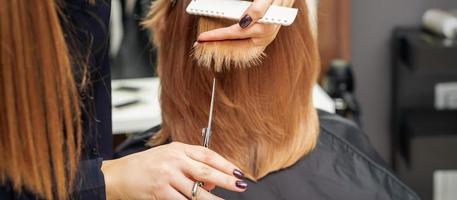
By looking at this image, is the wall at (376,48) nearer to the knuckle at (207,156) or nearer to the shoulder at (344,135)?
the shoulder at (344,135)

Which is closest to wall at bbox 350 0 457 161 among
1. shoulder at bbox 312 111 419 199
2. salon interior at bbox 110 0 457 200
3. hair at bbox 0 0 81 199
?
salon interior at bbox 110 0 457 200

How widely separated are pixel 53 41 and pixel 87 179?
214 millimetres

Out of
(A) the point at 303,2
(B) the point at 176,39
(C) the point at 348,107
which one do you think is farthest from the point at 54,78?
(C) the point at 348,107

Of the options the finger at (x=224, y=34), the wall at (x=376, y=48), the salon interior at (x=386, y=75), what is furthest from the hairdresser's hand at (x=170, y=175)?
the wall at (x=376, y=48)

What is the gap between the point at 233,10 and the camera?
1.07 metres

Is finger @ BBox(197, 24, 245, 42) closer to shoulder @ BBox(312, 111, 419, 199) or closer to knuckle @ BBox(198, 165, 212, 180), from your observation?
knuckle @ BBox(198, 165, 212, 180)

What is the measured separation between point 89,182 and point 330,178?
55cm

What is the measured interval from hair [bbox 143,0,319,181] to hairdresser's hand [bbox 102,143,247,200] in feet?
0.99

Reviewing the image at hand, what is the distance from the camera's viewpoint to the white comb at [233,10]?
3.39 feet

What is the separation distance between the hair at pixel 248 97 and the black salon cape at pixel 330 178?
24 mm

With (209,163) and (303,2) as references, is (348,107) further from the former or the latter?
Answer: (209,163)

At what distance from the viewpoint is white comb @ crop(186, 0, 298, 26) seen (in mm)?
1032

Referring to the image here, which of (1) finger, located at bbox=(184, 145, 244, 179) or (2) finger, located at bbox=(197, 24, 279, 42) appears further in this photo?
(2) finger, located at bbox=(197, 24, 279, 42)

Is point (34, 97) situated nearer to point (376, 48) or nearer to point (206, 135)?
point (206, 135)
